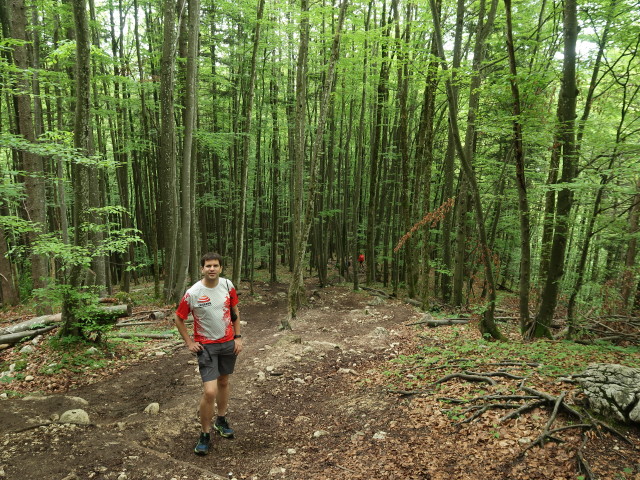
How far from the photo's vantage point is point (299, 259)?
961 centimetres

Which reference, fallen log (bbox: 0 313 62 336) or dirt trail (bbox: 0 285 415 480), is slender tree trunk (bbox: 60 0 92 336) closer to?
fallen log (bbox: 0 313 62 336)

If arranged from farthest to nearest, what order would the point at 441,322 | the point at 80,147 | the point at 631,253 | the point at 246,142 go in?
1. the point at 246,142
2. the point at 631,253
3. the point at 441,322
4. the point at 80,147

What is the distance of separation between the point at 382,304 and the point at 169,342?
7.56m

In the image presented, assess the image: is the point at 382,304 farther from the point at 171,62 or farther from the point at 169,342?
the point at 171,62

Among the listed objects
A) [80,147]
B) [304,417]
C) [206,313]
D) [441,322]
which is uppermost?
[80,147]

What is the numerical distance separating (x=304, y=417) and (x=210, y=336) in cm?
185

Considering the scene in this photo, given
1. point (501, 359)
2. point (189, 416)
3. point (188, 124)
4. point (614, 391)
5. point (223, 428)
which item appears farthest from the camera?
point (188, 124)

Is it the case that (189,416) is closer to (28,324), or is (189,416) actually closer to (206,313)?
(206,313)

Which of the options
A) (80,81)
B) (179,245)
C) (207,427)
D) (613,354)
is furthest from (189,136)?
(613,354)

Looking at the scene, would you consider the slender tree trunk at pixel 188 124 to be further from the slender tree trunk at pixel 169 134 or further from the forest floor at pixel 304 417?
the forest floor at pixel 304 417

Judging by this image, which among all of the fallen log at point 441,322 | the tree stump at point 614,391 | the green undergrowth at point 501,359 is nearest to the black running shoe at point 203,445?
the green undergrowth at point 501,359

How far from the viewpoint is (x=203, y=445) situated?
12.1 ft

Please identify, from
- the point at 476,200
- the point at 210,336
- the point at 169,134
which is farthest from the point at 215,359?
the point at 169,134

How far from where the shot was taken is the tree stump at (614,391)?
3.07 metres
